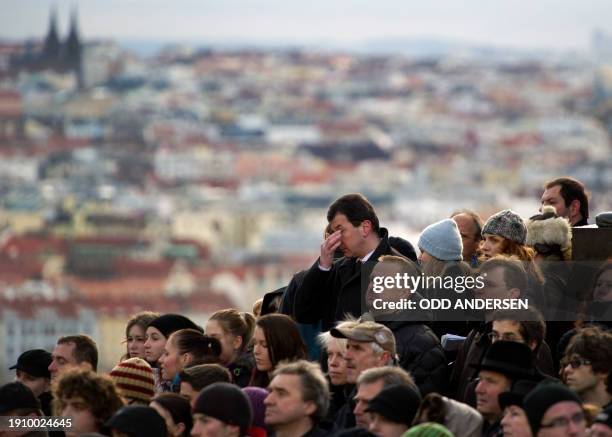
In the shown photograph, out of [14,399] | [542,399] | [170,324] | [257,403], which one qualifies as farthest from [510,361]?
[170,324]

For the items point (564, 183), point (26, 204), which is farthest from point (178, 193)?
point (564, 183)

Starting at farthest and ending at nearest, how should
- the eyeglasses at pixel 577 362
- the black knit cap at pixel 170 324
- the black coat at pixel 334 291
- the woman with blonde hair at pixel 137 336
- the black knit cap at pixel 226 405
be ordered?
the woman with blonde hair at pixel 137 336 < the black knit cap at pixel 170 324 < the black coat at pixel 334 291 < the eyeglasses at pixel 577 362 < the black knit cap at pixel 226 405

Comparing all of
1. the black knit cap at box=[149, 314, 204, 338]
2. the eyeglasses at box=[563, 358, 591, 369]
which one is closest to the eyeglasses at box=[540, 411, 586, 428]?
the eyeglasses at box=[563, 358, 591, 369]

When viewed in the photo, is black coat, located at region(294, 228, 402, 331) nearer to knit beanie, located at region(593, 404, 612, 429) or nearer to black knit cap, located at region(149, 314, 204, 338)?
black knit cap, located at region(149, 314, 204, 338)

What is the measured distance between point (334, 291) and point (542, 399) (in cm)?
242

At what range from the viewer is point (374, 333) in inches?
335

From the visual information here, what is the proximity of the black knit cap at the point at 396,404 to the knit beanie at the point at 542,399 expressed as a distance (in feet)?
1.97

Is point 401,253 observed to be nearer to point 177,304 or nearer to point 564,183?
point 564,183

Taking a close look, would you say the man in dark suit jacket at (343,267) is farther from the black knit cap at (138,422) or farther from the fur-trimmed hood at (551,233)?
the black knit cap at (138,422)

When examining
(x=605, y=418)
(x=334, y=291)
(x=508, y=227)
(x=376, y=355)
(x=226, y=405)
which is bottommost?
(x=605, y=418)

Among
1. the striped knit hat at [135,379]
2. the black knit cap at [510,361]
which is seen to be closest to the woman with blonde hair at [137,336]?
the striped knit hat at [135,379]

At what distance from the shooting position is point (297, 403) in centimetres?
797

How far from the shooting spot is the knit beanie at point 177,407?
27.4ft

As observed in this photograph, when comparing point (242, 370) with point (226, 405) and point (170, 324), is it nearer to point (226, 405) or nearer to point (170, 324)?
point (170, 324)
